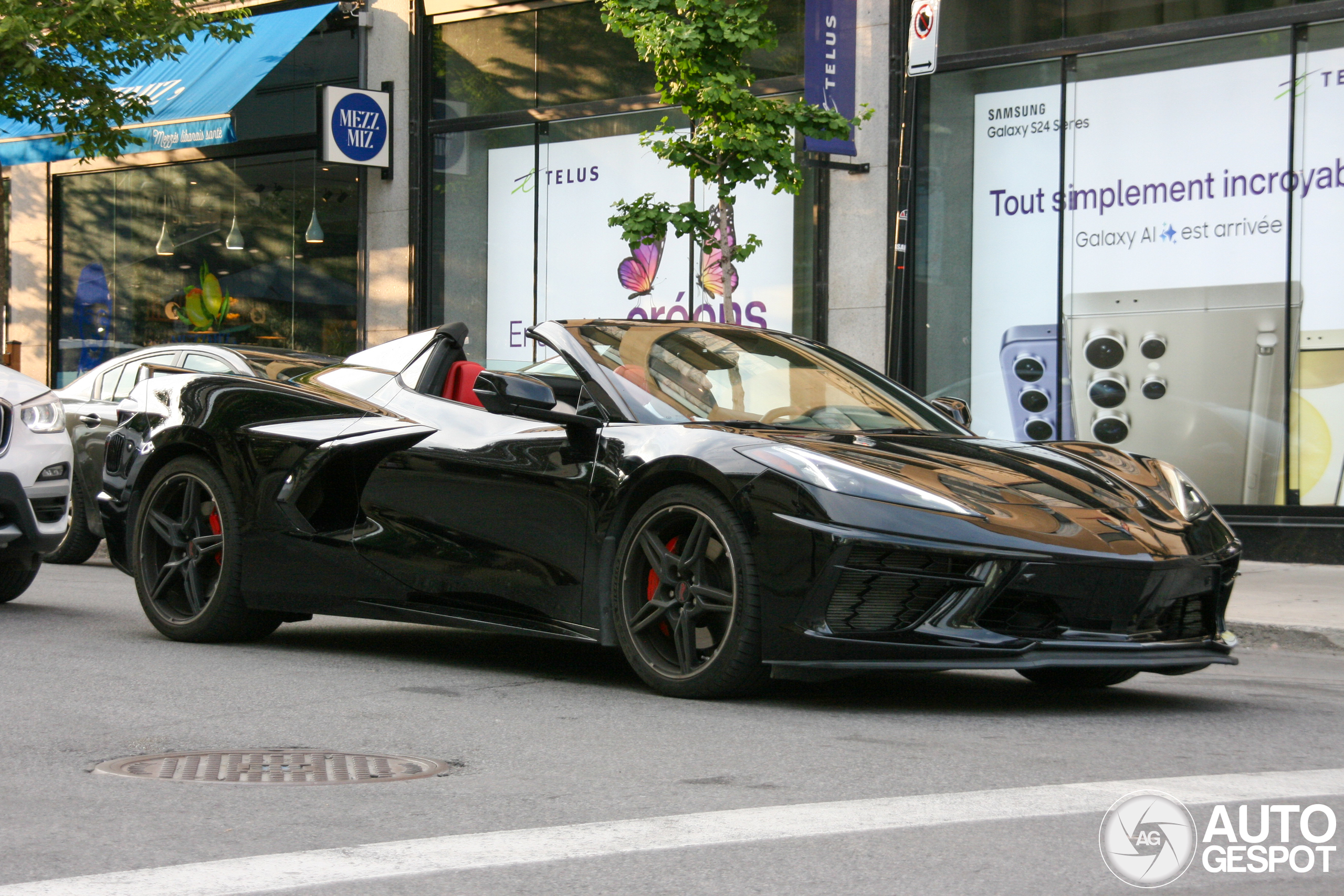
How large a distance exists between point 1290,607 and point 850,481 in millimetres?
5205

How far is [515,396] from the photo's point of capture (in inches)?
223

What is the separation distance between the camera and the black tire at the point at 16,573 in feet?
27.5

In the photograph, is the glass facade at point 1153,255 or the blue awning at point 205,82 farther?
the blue awning at point 205,82

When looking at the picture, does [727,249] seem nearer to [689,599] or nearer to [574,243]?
[574,243]

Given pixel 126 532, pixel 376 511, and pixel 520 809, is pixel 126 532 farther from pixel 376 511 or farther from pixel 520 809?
pixel 520 809

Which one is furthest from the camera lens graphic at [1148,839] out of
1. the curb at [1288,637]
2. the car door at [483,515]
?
the curb at [1288,637]

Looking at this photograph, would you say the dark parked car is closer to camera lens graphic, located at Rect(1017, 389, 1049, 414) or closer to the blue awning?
camera lens graphic, located at Rect(1017, 389, 1049, 414)

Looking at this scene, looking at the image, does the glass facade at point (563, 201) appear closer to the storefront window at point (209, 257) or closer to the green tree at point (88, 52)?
the storefront window at point (209, 257)

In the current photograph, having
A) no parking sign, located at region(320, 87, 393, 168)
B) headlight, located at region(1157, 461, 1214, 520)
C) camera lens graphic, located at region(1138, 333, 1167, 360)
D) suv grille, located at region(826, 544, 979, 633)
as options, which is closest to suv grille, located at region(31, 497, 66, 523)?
suv grille, located at region(826, 544, 979, 633)

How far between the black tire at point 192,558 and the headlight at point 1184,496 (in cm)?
371

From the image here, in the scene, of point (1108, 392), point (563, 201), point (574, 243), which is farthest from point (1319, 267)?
point (563, 201)

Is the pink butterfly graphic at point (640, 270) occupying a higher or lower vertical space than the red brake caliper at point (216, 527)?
higher

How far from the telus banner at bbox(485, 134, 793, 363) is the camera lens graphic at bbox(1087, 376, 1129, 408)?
297cm

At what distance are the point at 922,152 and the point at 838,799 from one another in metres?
11.2
